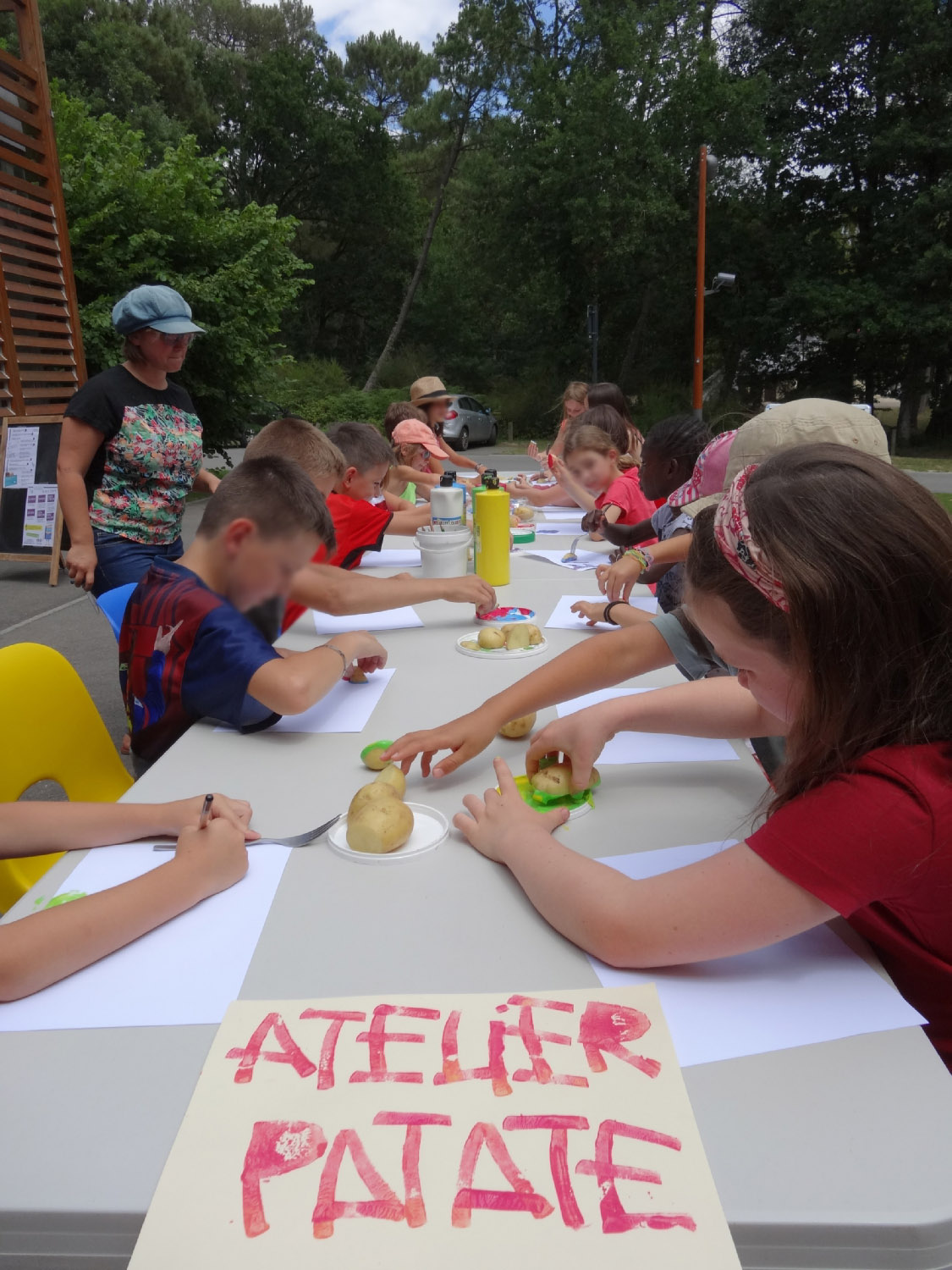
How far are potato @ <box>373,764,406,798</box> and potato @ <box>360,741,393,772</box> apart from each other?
8cm

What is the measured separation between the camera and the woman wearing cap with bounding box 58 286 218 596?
2.62m

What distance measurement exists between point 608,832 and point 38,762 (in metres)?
1.24

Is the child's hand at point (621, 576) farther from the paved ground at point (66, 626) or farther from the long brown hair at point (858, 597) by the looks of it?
the paved ground at point (66, 626)

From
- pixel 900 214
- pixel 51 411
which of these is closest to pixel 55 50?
pixel 51 411

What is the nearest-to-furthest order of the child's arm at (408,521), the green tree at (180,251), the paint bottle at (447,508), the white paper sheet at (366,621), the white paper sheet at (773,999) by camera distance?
the white paper sheet at (773,999) < the white paper sheet at (366,621) < the paint bottle at (447,508) < the child's arm at (408,521) < the green tree at (180,251)

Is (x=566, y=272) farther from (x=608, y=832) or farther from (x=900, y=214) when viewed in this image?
(x=608, y=832)

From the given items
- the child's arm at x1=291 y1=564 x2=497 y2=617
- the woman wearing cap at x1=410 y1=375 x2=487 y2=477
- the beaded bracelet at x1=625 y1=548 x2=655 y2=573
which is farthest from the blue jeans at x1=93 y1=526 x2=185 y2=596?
the woman wearing cap at x1=410 y1=375 x2=487 y2=477

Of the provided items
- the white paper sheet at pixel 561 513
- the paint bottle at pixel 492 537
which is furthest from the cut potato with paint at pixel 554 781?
the white paper sheet at pixel 561 513

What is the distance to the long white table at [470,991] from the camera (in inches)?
25.4

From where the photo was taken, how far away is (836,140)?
1917 cm

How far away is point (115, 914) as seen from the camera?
985 mm

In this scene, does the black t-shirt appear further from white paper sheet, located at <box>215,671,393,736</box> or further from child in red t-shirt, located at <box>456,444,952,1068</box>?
child in red t-shirt, located at <box>456,444,952,1068</box>

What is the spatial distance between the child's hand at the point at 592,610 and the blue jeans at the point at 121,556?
1.42 metres

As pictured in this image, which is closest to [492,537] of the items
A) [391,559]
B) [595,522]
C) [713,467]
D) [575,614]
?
[575,614]
